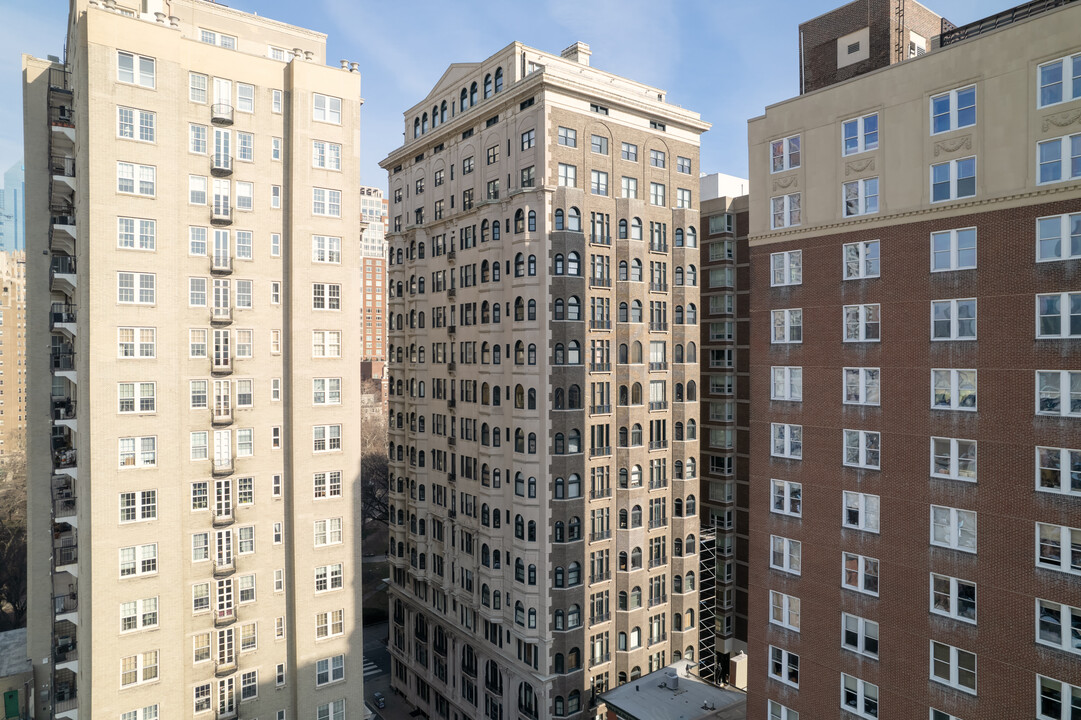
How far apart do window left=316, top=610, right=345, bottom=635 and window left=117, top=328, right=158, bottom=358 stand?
19.5 meters

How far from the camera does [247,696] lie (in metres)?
39.2

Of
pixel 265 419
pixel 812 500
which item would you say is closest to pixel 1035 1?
pixel 812 500

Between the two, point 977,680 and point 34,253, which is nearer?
point 977,680

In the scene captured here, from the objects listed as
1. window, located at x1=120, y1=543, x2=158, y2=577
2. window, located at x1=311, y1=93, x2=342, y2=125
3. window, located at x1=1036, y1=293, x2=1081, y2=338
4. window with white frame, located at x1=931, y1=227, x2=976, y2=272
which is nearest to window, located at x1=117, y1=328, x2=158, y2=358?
window, located at x1=120, y1=543, x2=158, y2=577

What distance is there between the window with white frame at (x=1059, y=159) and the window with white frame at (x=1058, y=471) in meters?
11.6

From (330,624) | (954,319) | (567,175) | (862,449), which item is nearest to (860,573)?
(862,449)

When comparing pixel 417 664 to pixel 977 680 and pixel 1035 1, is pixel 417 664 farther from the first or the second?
pixel 1035 1

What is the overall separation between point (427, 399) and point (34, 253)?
1377 inches

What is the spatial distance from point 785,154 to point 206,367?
121 ft

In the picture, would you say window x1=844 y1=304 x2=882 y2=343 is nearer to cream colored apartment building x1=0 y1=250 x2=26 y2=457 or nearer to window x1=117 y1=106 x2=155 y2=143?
window x1=117 y1=106 x2=155 y2=143

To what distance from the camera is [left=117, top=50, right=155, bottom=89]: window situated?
118ft

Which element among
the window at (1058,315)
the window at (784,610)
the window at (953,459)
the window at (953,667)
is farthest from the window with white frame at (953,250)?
the window at (784,610)

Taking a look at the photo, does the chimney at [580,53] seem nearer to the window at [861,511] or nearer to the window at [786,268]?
the window at [786,268]

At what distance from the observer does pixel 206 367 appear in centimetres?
3888
